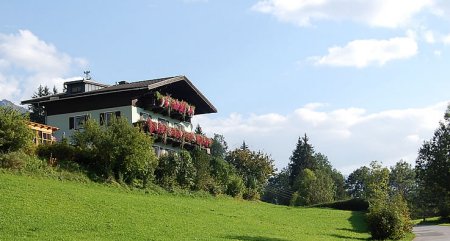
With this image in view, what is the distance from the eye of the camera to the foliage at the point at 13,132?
32.9 metres

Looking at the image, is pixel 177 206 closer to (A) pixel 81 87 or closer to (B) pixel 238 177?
(B) pixel 238 177

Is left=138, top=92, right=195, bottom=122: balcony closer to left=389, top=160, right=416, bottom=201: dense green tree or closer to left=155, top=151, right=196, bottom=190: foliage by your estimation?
left=155, top=151, right=196, bottom=190: foliage

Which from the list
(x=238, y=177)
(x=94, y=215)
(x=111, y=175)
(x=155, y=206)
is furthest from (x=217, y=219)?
(x=238, y=177)

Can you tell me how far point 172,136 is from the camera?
53.8 meters

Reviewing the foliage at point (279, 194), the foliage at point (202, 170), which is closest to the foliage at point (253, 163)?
the foliage at point (279, 194)

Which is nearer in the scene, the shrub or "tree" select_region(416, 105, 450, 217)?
"tree" select_region(416, 105, 450, 217)

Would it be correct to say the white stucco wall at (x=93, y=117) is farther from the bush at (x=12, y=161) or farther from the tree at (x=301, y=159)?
the tree at (x=301, y=159)

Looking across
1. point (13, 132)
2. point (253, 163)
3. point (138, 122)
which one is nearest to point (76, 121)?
point (138, 122)

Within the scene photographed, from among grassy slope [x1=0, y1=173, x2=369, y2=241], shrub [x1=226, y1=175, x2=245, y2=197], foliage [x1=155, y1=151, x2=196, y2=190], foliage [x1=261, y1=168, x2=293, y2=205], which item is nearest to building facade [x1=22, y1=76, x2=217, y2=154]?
foliage [x1=155, y1=151, x2=196, y2=190]

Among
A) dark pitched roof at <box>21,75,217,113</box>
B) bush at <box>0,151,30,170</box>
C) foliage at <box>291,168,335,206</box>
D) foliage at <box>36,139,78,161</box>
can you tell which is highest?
dark pitched roof at <box>21,75,217,113</box>

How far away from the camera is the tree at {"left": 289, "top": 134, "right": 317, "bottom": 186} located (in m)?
123

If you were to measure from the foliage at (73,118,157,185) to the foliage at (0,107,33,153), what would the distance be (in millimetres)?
6160

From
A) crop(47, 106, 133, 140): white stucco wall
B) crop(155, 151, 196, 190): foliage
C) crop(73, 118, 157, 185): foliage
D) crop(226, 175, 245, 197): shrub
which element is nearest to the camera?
crop(73, 118, 157, 185): foliage

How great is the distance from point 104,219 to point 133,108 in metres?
28.5
